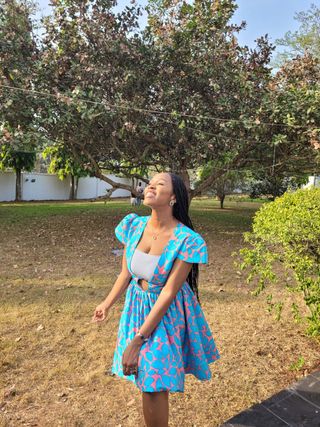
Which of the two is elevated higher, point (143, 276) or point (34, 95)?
point (34, 95)

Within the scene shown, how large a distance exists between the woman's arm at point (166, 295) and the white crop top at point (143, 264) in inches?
3.9

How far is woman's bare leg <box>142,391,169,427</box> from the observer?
1.64 metres

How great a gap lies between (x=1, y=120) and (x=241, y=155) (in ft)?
18.8

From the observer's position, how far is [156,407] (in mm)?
1646

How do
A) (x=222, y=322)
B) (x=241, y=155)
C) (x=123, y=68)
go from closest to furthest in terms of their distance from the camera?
(x=222, y=322)
(x=123, y=68)
(x=241, y=155)

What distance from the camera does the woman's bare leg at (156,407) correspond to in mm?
1639

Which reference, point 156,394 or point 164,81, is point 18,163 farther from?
point 156,394

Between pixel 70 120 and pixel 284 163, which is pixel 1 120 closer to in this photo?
pixel 70 120

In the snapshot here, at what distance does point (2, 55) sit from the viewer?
7738 millimetres

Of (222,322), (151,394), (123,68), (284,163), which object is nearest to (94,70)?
(123,68)

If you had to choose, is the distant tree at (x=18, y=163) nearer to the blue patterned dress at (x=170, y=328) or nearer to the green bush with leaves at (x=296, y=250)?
the green bush with leaves at (x=296, y=250)

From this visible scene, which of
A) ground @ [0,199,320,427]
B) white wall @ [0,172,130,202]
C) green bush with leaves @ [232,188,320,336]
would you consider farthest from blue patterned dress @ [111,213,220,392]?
white wall @ [0,172,130,202]

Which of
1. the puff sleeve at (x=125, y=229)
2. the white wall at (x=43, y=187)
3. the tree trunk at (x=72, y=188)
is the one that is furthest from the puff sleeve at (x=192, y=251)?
the tree trunk at (x=72, y=188)

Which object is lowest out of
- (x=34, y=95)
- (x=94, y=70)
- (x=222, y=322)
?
(x=222, y=322)
